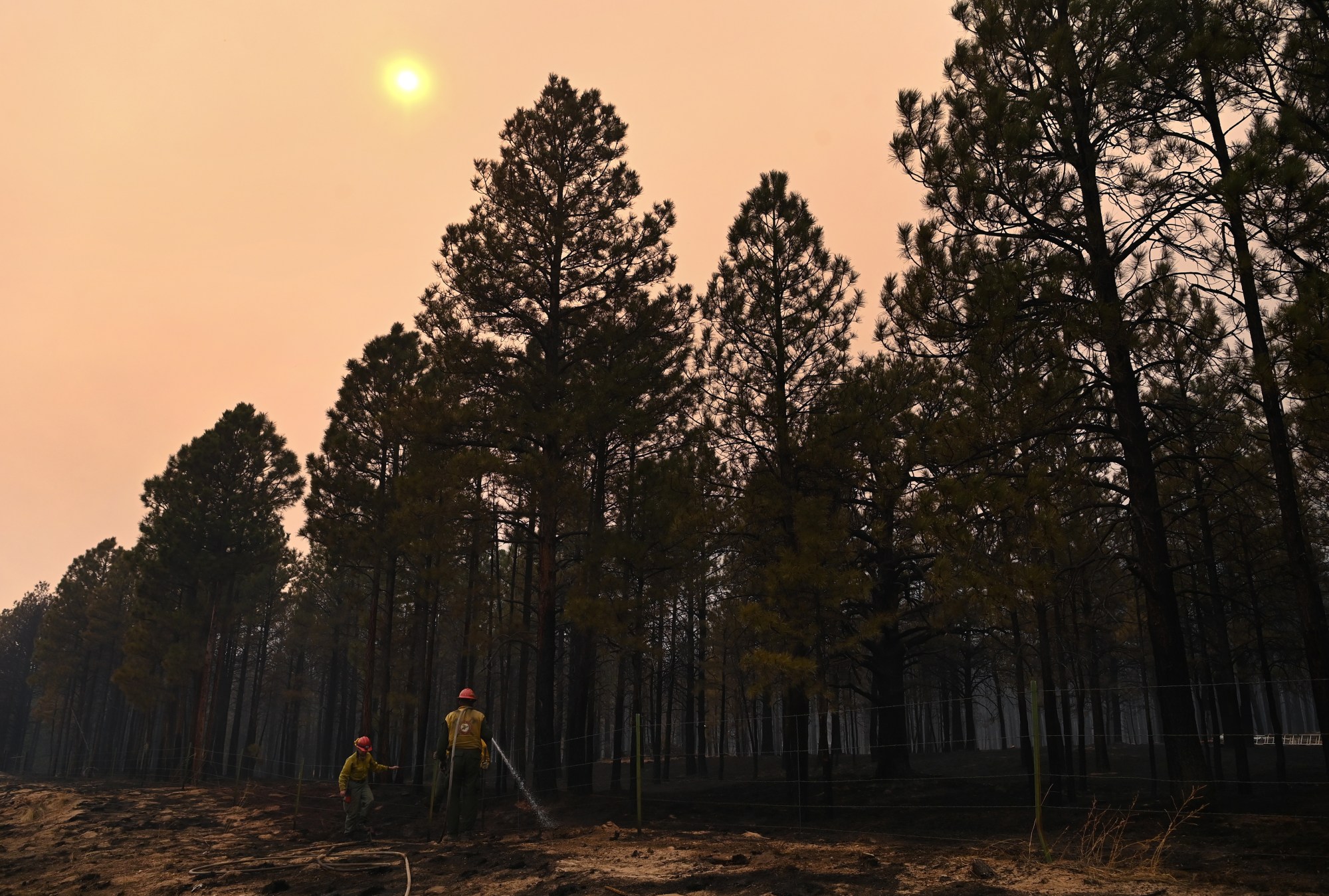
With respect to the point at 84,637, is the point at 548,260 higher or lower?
higher

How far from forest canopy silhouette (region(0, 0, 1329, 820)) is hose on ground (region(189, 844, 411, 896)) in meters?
6.72

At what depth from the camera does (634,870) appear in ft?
26.0

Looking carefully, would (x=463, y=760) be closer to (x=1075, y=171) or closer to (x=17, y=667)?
(x=1075, y=171)

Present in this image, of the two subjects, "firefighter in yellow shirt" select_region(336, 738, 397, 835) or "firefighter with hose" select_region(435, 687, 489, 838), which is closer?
"firefighter with hose" select_region(435, 687, 489, 838)

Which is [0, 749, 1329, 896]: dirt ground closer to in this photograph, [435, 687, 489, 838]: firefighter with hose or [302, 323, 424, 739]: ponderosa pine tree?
[435, 687, 489, 838]: firefighter with hose

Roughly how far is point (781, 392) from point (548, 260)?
6.79 m

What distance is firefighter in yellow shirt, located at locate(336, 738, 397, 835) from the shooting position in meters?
13.2

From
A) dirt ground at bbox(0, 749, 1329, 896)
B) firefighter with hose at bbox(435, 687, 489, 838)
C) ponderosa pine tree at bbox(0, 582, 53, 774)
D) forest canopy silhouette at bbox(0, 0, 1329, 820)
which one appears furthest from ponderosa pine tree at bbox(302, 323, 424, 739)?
ponderosa pine tree at bbox(0, 582, 53, 774)

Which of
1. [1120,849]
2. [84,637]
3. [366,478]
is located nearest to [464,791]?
[1120,849]

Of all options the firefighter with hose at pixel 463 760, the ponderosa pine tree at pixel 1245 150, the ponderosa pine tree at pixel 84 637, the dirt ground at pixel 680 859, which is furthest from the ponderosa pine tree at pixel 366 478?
the ponderosa pine tree at pixel 84 637

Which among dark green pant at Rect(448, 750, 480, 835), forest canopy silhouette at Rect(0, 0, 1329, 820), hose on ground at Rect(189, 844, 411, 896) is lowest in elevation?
hose on ground at Rect(189, 844, 411, 896)

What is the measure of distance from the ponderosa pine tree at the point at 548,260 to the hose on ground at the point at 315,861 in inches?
345

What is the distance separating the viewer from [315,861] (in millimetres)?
9406

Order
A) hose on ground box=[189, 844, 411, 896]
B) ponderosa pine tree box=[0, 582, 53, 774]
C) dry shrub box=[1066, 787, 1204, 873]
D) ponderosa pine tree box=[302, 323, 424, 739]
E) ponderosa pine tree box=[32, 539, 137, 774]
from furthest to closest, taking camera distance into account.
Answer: ponderosa pine tree box=[0, 582, 53, 774] → ponderosa pine tree box=[32, 539, 137, 774] → ponderosa pine tree box=[302, 323, 424, 739] → hose on ground box=[189, 844, 411, 896] → dry shrub box=[1066, 787, 1204, 873]
